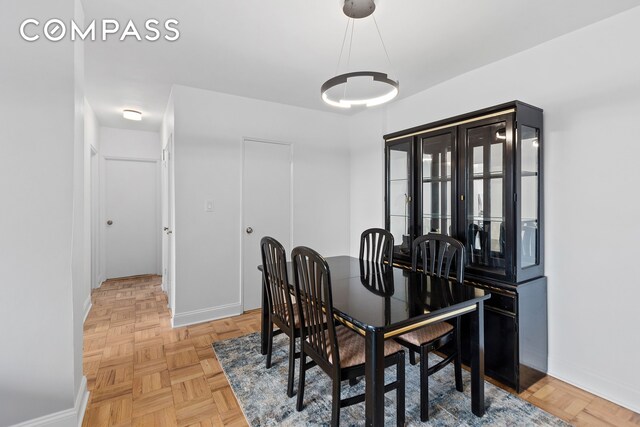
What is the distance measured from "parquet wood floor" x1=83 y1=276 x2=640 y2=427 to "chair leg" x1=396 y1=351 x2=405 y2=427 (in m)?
0.85

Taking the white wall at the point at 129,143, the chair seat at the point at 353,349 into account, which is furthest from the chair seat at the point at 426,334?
the white wall at the point at 129,143

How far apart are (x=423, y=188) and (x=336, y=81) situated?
1.38m

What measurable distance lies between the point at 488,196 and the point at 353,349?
148cm

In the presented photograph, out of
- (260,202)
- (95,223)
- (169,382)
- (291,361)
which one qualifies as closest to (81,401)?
(169,382)

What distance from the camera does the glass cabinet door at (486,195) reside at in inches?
82.9

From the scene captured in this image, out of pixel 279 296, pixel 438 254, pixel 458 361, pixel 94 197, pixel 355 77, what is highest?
pixel 355 77

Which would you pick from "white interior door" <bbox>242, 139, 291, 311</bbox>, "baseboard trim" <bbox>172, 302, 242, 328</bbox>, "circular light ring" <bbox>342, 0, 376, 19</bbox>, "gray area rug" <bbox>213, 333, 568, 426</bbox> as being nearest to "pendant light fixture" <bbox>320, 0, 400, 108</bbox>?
"circular light ring" <bbox>342, 0, 376, 19</bbox>

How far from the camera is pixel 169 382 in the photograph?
6.88ft

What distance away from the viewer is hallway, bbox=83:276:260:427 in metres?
1.78

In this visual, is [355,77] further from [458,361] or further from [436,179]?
[458,361]

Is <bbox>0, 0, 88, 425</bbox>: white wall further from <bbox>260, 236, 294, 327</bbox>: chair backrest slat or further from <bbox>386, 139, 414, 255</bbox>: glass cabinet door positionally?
<bbox>386, 139, 414, 255</bbox>: glass cabinet door

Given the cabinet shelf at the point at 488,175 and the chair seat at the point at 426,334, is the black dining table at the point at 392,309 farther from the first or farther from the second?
the cabinet shelf at the point at 488,175

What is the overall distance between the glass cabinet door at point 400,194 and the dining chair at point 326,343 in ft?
4.43

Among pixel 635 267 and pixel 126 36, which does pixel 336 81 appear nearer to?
pixel 126 36
